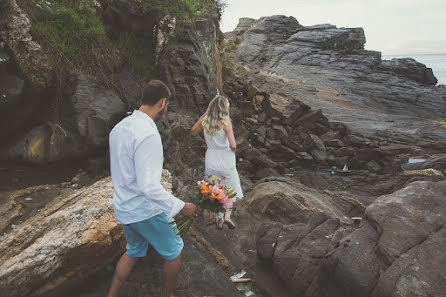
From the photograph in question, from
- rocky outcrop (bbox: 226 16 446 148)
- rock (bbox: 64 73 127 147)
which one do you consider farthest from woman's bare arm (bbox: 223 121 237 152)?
rocky outcrop (bbox: 226 16 446 148)

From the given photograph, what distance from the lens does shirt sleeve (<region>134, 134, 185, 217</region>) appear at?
98.0 inches

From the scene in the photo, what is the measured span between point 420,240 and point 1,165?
20.9 feet

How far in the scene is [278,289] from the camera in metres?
3.78

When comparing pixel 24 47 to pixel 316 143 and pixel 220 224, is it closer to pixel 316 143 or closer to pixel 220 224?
pixel 220 224

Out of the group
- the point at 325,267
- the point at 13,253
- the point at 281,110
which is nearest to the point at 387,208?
the point at 325,267

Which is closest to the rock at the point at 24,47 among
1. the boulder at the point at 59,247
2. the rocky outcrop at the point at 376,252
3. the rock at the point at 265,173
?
the boulder at the point at 59,247

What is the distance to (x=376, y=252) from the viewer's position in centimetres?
313

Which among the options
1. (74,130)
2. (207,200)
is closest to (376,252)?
(207,200)

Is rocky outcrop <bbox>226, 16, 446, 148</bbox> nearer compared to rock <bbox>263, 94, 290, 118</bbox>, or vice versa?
rock <bbox>263, 94, 290, 118</bbox>

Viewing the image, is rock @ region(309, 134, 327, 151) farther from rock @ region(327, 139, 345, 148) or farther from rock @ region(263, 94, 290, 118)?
rock @ region(263, 94, 290, 118)

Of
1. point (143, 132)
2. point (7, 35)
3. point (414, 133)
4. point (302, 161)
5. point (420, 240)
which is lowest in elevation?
point (302, 161)

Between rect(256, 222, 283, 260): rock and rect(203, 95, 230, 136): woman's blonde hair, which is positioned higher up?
rect(203, 95, 230, 136): woman's blonde hair

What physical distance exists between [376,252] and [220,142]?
2853 mm

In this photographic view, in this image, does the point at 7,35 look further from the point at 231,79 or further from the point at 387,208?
the point at 231,79
